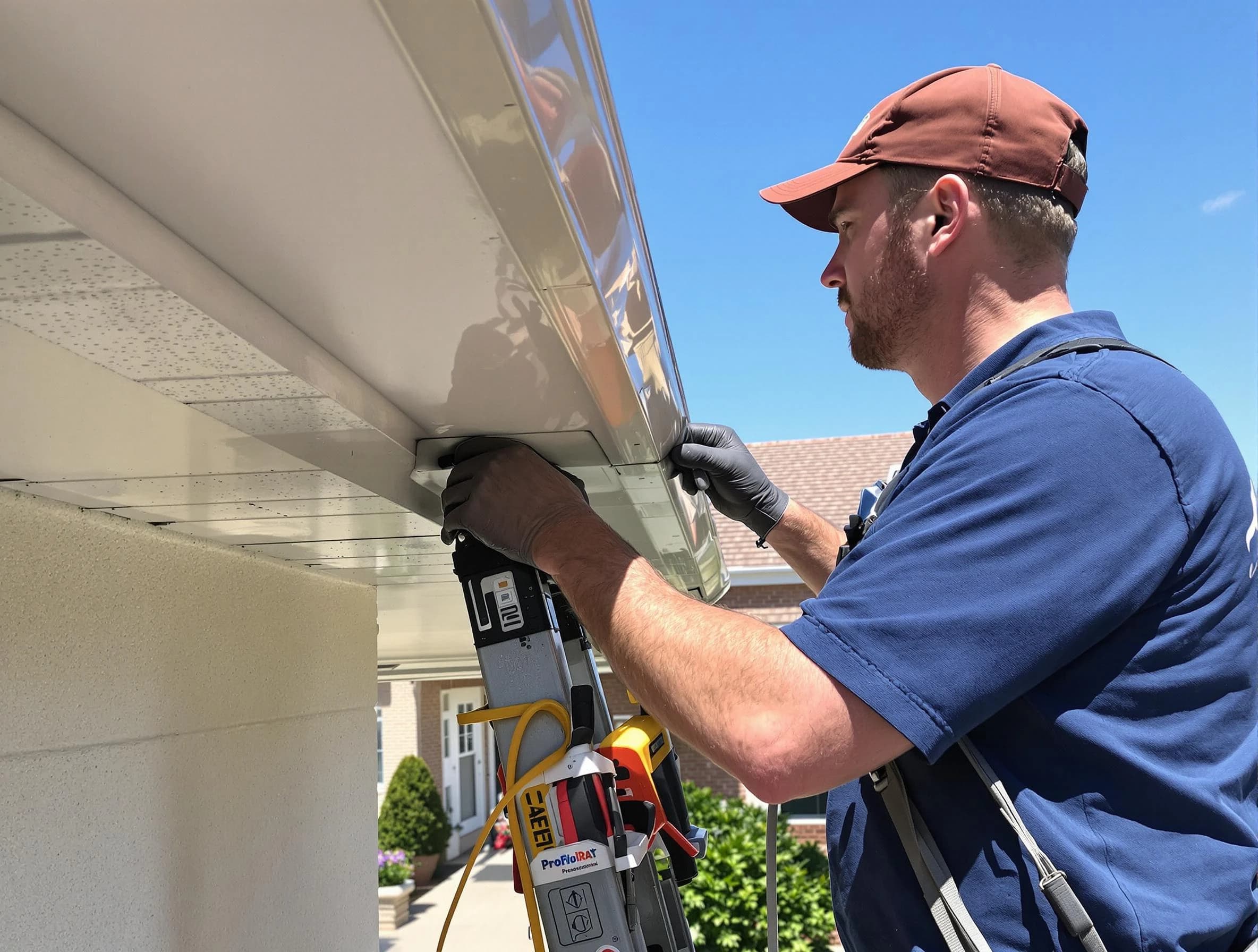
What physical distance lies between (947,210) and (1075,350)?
0.35m

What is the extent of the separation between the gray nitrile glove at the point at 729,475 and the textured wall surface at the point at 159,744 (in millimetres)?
1177

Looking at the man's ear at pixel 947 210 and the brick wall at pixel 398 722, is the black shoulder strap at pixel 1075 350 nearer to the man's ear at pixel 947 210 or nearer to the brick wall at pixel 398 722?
the man's ear at pixel 947 210

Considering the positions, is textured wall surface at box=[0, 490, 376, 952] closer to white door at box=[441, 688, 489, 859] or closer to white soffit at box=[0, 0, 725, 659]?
white soffit at box=[0, 0, 725, 659]

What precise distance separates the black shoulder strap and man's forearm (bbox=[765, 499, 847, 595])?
134 cm

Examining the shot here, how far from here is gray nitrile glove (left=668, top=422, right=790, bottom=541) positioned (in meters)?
2.40

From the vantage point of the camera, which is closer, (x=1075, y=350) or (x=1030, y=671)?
(x=1030, y=671)

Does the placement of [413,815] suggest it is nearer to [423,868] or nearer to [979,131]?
[423,868]

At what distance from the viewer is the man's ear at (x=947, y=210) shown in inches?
60.5

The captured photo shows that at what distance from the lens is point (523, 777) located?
1.70 metres

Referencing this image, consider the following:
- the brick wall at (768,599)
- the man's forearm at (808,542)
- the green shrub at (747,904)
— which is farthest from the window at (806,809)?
the man's forearm at (808,542)

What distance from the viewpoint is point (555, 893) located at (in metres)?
1.65

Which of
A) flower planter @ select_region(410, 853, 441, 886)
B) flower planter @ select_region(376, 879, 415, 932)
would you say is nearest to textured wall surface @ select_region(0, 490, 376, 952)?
flower planter @ select_region(376, 879, 415, 932)

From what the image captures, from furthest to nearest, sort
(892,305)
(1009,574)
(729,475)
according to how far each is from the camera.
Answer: (729,475)
(892,305)
(1009,574)

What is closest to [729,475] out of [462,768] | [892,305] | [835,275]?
[835,275]
